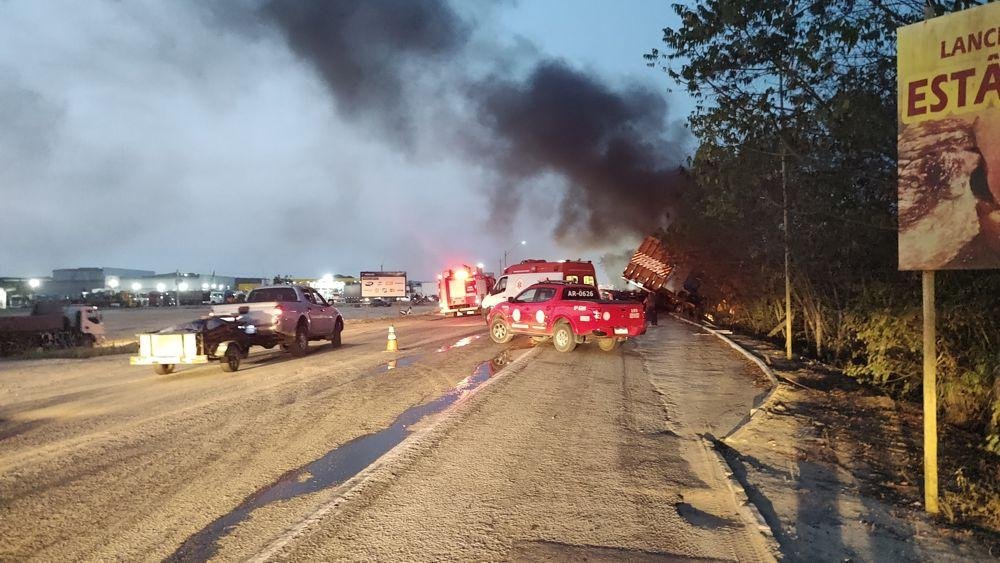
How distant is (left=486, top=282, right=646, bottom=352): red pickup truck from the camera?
15477 mm

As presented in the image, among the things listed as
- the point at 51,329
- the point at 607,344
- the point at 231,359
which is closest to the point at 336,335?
the point at 231,359

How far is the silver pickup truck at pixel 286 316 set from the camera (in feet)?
50.4

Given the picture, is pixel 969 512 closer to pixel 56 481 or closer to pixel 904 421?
pixel 904 421

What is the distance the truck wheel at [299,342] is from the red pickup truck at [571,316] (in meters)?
5.59

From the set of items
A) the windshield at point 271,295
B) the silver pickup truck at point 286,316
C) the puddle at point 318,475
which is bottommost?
the puddle at point 318,475

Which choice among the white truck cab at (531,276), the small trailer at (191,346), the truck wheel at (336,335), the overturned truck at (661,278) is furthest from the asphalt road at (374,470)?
the overturned truck at (661,278)

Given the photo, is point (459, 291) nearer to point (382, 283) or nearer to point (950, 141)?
point (382, 283)

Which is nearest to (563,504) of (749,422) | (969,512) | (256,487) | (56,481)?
(256,487)

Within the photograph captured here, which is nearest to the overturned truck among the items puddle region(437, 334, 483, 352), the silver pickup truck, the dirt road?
puddle region(437, 334, 483, 352)

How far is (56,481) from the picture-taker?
20.1 ft

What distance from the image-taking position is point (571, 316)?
1580 centimetres

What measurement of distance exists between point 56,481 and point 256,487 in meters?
2.09

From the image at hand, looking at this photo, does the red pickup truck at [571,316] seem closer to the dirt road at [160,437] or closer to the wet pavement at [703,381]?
the wet pavement at [703,381]

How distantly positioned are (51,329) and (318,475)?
20.3 meters
